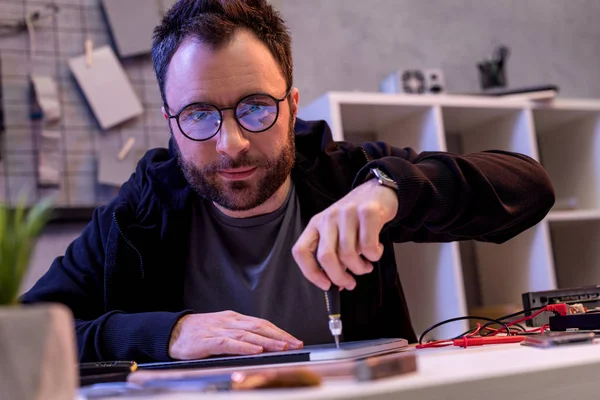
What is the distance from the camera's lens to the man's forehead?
4.45 ft

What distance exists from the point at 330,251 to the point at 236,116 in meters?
0.62

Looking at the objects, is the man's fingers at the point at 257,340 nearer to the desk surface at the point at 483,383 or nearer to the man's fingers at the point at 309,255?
the man's fingers at the point at 309,255

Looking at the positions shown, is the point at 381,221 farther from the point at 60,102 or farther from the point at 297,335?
the point at 60,102

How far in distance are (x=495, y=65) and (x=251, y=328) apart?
1940 millimetres

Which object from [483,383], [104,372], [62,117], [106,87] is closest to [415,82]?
[106,87]

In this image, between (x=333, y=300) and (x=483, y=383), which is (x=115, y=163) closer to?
(x=333, y=300)

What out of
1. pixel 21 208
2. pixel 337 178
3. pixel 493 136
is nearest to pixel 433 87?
pixel 493 136

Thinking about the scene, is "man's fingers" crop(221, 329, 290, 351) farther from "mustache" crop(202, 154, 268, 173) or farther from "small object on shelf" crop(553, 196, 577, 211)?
"small object on shelf" crop(553, 196, 577, 211)

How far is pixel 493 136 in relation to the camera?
2598mm

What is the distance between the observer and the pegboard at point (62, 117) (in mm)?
2088

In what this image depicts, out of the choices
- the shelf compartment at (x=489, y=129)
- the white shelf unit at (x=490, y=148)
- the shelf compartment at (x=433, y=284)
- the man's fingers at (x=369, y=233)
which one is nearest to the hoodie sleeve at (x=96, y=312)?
the man's fingers at (x=369, y=233)

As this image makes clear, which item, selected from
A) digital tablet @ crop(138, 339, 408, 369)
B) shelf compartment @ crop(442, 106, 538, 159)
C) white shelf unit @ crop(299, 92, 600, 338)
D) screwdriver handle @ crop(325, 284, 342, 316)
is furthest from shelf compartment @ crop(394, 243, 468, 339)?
screwdriver handle @ crop(325, 284, 342, 316)

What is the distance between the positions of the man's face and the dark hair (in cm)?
2

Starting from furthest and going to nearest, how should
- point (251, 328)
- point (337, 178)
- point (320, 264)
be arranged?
point (337, 178) < point (251, 328) < point (320, 264)
